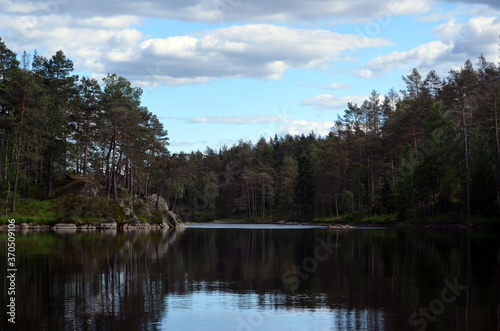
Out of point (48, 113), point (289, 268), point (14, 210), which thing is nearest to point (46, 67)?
point (48, 113)

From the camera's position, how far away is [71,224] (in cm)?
7325

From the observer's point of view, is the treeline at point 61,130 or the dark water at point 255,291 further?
the treeline at point 61,130

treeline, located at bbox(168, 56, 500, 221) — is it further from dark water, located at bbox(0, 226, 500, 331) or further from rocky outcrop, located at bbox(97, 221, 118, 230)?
dark water, located at bbox(0, 226, 500, 331)

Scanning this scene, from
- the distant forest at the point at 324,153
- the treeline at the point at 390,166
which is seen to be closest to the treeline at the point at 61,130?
the distant forest at the point at 324,153

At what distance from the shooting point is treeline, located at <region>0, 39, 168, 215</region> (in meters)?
72.7

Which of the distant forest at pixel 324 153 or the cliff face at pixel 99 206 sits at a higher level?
the distant forest at pixel 324 153

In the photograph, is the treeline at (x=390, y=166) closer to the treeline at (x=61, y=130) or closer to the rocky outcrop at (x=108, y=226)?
the treeline at (x=61, y=130)

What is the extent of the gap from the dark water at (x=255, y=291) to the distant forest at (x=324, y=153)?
134 ft

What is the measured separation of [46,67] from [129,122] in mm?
25179

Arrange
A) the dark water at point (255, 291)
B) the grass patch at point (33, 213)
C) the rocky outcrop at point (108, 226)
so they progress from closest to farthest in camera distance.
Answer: the dark water at point (255, 291) → the grass patch at point (33, 213) → the rocky outcrop at point (108, 226)

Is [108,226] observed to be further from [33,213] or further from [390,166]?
[390,166]

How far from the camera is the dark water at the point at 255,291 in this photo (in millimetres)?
15662

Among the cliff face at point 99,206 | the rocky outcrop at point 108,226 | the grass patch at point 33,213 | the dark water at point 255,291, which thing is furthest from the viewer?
the cliff face at point 99,206

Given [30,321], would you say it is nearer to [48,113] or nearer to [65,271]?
[65,271]
